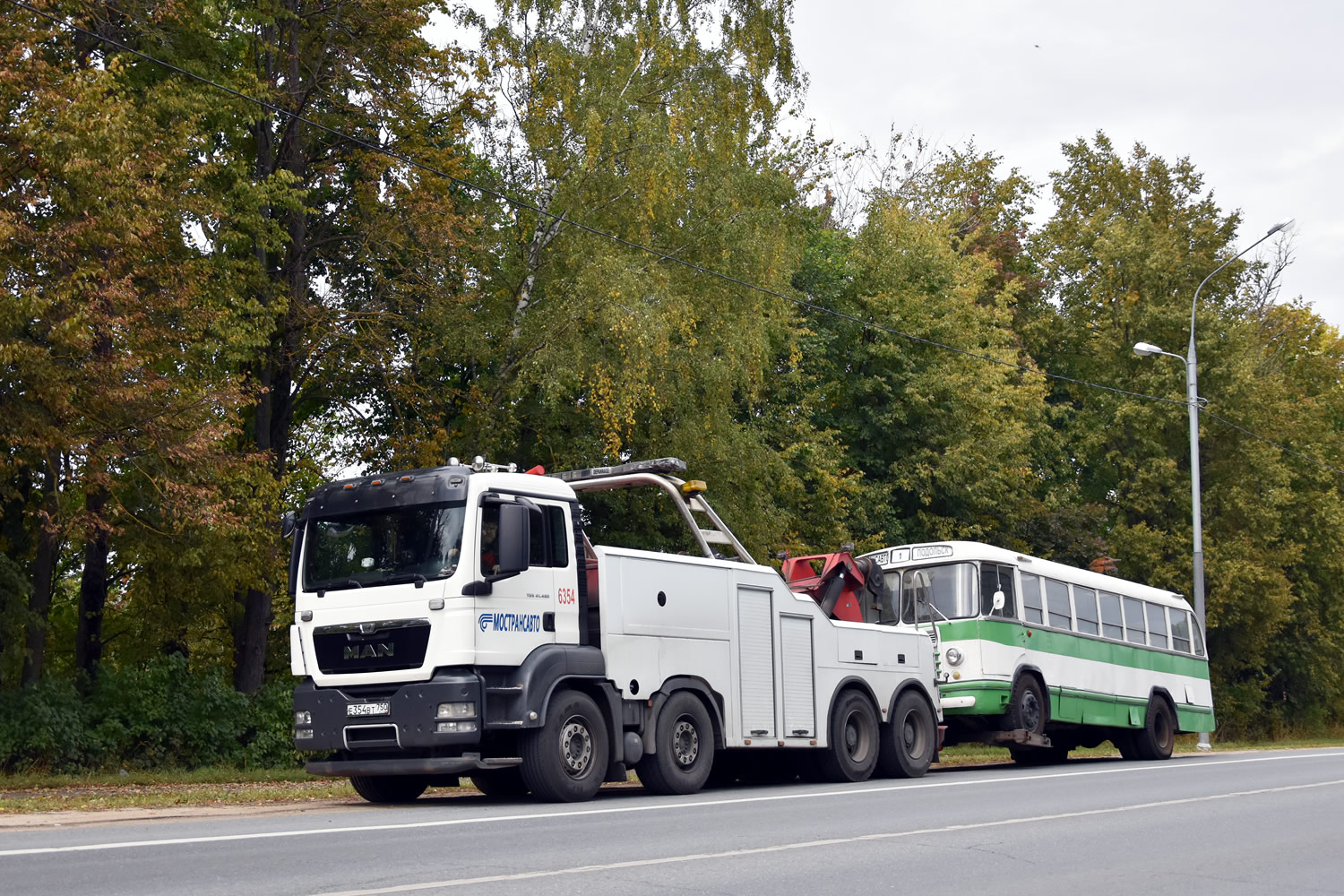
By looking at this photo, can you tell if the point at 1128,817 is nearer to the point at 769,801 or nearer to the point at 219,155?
the point at 769,801

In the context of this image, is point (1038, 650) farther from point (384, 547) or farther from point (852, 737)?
point (384, 547)

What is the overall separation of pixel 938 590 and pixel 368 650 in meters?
10.8

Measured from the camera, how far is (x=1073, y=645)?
23.7 meters

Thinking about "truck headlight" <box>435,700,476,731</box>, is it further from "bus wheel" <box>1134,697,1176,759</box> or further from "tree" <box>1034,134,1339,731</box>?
"tree" <box>1034,134,1339,731</box>

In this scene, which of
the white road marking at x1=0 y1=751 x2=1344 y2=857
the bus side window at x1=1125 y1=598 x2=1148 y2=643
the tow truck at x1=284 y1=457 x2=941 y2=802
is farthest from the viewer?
the bus side window at x1=1125 y1=598 x2=1148 y2=643

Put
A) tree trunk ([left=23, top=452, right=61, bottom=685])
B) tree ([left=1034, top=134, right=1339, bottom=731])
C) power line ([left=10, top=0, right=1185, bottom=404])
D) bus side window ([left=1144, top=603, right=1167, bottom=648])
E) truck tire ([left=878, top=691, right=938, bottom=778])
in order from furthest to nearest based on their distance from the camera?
tree ([left=1034, top=134, right=1339, bottom=731]), bus side window ([left=1144, top=603, right=1167, bottom=648]), power line ([left=10, top=0, right=1185, bottom=404]), tree trunk ([left=23, top=452, right=61, bottom=685]), truck tire ([left=878, top=691, right=938, bottom=778])

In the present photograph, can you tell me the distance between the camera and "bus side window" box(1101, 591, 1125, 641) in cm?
2500

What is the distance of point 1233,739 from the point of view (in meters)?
44.1

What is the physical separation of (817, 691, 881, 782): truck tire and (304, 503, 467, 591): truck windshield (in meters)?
6.23

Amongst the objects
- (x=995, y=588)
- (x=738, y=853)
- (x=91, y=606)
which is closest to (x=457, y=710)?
(x=738, y=853)

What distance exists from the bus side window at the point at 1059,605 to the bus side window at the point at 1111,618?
1349mm

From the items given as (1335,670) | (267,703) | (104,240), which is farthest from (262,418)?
(1335,670)

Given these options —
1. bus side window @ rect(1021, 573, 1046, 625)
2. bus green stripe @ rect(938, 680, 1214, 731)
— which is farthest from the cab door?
bus side window @ rect(1021, 573, 1046, 625)

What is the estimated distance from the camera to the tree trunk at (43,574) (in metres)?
20.5
